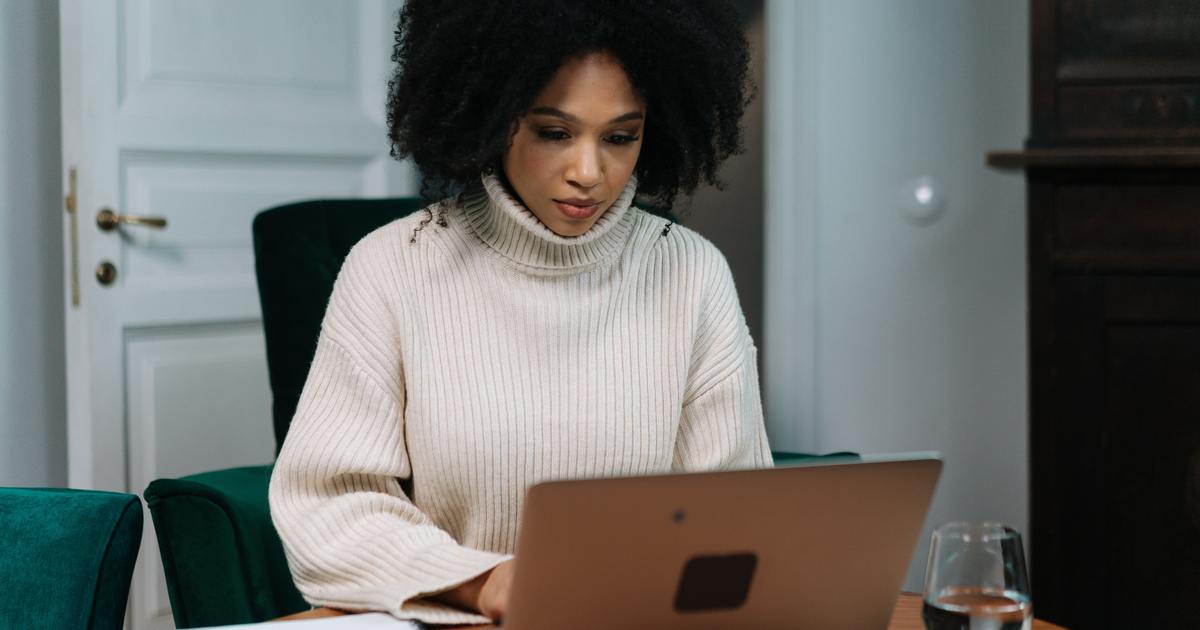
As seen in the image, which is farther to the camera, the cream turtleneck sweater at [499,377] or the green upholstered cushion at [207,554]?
the green upholstered cushion at [207,554]

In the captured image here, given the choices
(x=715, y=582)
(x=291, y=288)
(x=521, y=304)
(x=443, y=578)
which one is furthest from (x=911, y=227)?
(x=715, y=582)

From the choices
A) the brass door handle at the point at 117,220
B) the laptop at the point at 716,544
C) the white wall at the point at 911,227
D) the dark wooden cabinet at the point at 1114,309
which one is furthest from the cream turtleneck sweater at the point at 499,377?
the white wall at the point at 911,227

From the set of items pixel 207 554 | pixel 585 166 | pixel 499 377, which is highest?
pixel 585 166

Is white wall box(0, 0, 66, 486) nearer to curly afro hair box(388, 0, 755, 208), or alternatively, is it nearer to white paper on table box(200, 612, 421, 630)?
curly afro hair box(388, 0, 755, 208)

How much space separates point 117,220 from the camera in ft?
8.06

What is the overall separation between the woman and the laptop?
363mm

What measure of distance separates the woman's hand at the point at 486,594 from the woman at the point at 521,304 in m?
0.09

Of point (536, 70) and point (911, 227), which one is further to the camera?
point (911, 227)

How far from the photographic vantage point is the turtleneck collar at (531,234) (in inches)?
52.3

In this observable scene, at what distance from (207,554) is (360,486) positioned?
14.1 inches

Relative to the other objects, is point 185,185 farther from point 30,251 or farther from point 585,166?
point 585,166

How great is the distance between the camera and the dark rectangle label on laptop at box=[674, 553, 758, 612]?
0.80 m

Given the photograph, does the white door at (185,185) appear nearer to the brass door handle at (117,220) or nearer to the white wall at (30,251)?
the brass door handle at (117,220)

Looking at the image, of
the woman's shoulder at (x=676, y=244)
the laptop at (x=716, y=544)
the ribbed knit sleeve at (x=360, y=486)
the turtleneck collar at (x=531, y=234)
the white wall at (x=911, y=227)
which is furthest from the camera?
the white wall at (x=911, y=227)
